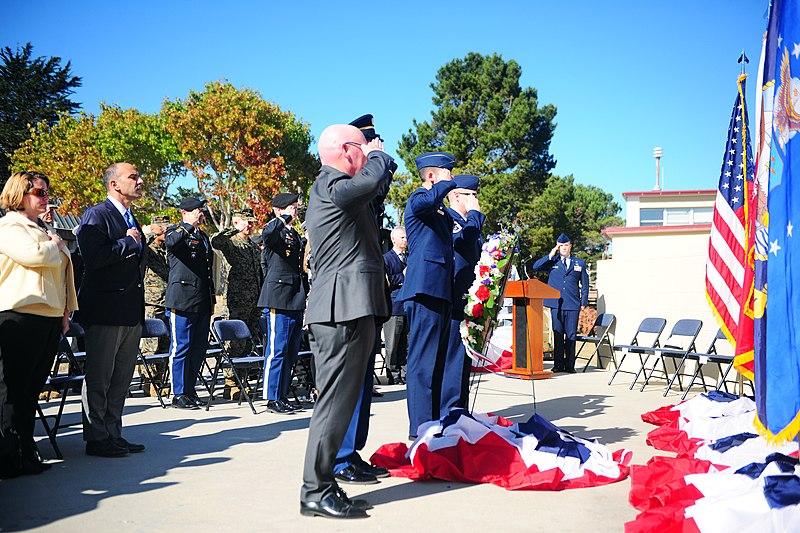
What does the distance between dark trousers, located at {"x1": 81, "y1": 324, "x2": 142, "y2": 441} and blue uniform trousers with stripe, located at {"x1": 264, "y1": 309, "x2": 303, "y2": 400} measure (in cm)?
218

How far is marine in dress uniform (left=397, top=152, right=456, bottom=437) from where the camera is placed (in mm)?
5836

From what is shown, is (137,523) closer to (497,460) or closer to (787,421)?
(497,460)

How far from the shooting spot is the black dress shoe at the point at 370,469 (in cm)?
490

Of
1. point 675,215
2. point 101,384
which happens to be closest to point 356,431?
point 101,384

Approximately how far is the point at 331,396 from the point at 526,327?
7.61 metres

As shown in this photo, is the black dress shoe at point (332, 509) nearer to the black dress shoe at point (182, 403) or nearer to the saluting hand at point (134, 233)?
the saluting hand at point (134, 233)

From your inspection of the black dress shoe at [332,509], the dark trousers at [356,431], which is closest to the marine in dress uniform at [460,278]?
the dark trousers at [356,431]

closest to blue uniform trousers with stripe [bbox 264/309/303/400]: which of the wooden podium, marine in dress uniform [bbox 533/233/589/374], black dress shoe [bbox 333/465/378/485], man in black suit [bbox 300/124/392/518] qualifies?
black dress shoe [bbox 333/465/378/485]

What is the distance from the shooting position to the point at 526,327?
11.4 m

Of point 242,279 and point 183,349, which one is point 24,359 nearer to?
point 183,349

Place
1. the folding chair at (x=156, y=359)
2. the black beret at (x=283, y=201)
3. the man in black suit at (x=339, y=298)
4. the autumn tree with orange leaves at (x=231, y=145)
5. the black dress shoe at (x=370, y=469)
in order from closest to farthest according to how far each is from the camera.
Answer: the man in black suit at (x=339, y=298)
the black dress shoe at (x=370, y=469)
the black beret at (x=283, y=201)
the folding chair at (x=156, y=359)
the autumn tree with orange leaves at (x=231, y=145)

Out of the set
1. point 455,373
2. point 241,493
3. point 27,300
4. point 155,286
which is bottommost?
point 241,493

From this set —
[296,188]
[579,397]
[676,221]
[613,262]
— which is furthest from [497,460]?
[296,188]

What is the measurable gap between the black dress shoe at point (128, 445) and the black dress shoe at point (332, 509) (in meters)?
2.31
